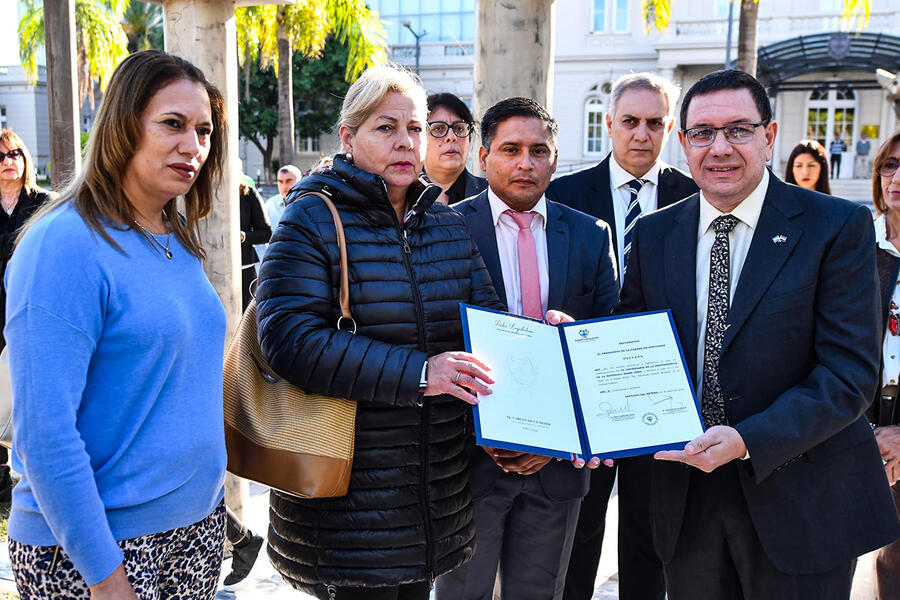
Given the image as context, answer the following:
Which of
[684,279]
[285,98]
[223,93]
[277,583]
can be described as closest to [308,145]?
[285,98]

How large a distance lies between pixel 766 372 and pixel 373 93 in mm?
1521

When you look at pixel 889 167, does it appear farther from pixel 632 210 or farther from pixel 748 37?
pixel 748 37

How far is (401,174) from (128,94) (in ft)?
2.90

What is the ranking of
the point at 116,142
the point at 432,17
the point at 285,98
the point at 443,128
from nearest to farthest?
the point at 116,142, the point at 443,128, the point at 285,98, the point at 432,17

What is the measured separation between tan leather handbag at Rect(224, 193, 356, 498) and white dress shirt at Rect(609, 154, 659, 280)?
1892 mm

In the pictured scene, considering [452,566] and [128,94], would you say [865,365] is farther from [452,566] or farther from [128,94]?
[128,94]

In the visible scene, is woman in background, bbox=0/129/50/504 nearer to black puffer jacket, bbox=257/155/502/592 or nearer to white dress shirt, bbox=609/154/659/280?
black puffer jacket, bbox=257/155/502/592

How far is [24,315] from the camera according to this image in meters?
1.80

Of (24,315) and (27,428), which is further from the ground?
(24,315)

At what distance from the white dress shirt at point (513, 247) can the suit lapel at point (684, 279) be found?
22.6 inches

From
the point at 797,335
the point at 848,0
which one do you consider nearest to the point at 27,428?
the point at 797,335

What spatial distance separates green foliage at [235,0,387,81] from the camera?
1169cm

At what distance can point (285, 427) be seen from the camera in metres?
2.41
